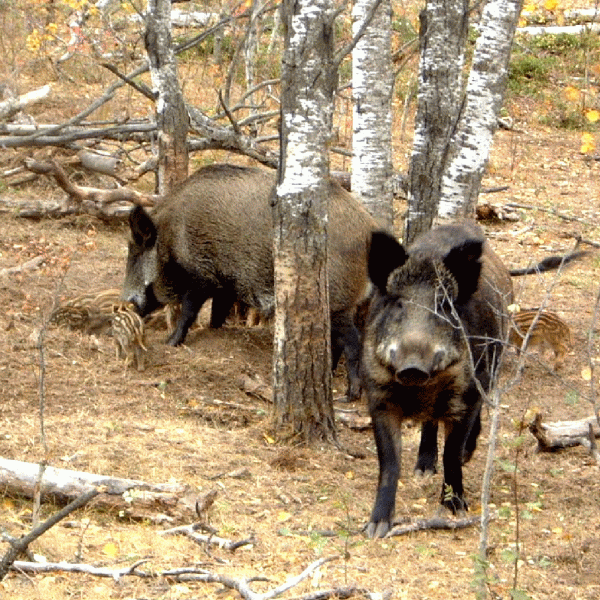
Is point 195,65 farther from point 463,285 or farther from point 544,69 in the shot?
point 463,285

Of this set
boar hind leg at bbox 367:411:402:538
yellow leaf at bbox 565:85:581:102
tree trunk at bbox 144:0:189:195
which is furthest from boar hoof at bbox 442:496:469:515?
yellow leaf at bbox 565:85:581:102

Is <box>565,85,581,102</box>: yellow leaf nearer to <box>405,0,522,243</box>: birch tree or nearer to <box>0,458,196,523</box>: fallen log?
<box>405,0,522,243</box>: birch tree

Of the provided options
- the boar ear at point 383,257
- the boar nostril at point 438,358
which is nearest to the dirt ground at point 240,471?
the boar nostril at point 438,358

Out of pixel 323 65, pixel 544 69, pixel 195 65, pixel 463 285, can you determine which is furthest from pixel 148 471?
pixel 544 69

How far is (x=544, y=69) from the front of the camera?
21062 mm

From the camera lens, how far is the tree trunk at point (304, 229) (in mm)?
6434

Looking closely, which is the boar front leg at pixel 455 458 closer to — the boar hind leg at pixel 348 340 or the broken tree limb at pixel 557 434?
the broken tree limb at pixel 557 434

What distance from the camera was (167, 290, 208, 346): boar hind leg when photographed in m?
9.47

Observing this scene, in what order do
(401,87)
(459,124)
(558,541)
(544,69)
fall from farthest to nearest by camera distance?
(544,69), (401,87), (459,124), (558,541)

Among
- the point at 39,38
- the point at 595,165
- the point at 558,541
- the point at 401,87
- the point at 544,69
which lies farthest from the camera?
the point at 544,69

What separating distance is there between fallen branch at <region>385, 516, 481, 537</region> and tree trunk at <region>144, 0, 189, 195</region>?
4.80 meters

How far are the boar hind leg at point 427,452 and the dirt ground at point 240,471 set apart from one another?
3.2 inches

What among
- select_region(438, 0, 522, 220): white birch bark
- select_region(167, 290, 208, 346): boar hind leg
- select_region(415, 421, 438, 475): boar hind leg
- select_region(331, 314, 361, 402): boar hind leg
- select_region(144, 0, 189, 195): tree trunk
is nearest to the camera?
select_region(415, 421, 438, 475): boar hind leg

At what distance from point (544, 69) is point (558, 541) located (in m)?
16.6
